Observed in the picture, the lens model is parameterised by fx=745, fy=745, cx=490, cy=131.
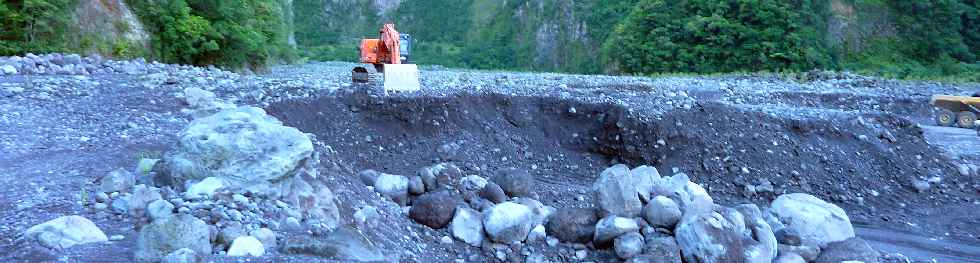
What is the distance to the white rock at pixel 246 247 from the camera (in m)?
3.22

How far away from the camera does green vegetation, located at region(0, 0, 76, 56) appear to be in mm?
11516

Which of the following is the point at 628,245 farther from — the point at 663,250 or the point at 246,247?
the point at 246,247

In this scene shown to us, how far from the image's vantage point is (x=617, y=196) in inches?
185

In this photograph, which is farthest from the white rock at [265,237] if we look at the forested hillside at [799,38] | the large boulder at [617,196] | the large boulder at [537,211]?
the forested hillside at [799,38]

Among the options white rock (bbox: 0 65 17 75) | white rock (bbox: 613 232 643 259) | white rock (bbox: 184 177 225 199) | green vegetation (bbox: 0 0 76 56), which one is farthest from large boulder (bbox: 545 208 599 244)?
green vegetation (bbox: 0 0 76 56)

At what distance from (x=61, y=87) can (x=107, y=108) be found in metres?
1.30

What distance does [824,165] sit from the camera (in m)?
7.73

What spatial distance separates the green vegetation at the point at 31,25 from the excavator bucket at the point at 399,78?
645 cm

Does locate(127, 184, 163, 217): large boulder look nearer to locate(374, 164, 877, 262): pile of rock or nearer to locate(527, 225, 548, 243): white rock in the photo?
locate(374, 164, 877, 262): pile of rock

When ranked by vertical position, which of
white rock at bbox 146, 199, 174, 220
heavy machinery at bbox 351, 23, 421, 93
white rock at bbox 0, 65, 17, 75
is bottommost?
white rock at bbox 146, 199, 174, 220

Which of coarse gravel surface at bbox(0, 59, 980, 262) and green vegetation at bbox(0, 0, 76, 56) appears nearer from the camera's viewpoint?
coarse gravel surface at bbox(0, 59, 980, 262)

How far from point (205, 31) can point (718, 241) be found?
12825mm

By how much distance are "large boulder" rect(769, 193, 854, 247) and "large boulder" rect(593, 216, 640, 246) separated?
1118 mm

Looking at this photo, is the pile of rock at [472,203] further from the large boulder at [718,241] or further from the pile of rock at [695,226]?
the large boulder at [718,241]
